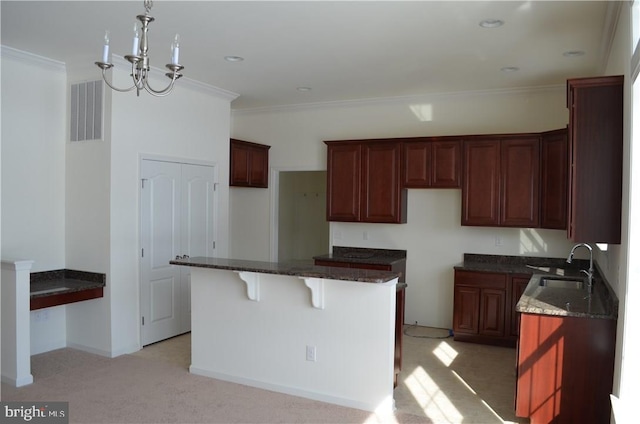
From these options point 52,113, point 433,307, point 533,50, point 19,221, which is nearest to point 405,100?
point 533,50

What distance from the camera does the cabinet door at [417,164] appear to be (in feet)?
18.7

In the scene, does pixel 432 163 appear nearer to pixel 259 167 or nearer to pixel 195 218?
pixel 259 167

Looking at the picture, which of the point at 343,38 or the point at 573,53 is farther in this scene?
the point at 573,53

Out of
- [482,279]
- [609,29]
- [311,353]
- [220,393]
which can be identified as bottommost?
[220,393]

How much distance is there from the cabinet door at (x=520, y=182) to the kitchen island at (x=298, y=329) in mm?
2343

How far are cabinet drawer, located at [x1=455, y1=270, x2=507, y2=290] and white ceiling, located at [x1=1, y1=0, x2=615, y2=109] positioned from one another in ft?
6.61

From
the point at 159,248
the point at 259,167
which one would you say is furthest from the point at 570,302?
the point at 259,167

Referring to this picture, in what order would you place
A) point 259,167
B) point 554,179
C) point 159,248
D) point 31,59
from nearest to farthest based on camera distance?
1. point 31,59
2. point 554,179
3. point 159,248
4. point 259,167

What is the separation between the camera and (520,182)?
529cm

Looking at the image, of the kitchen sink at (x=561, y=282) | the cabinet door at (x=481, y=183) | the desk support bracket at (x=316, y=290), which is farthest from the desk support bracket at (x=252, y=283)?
the cabinet door at (x=481, y=183)

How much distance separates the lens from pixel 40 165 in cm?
484

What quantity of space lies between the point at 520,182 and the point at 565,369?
2.60 metres

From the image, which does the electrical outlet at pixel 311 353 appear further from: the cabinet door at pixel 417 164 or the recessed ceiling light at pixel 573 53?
the recessed ceiling light at pixel 573 53

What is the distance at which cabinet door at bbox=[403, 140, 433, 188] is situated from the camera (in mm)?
5699
